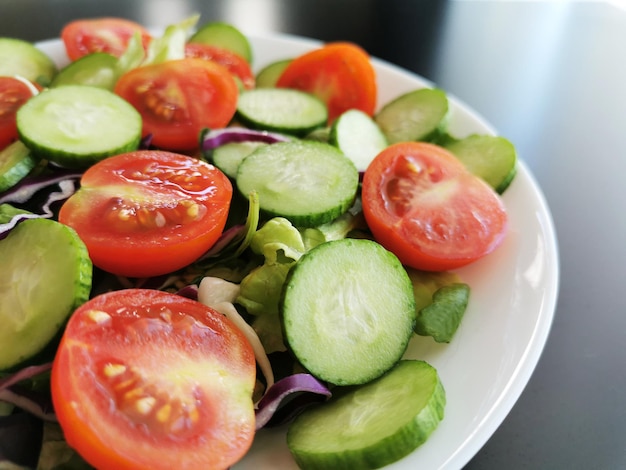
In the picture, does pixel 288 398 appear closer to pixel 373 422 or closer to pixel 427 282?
pixel 373 422

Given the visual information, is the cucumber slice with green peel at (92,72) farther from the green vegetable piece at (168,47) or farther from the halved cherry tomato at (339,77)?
the halved cherry tomato at (339,77)

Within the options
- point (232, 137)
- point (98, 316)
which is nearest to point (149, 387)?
point (98, 316)

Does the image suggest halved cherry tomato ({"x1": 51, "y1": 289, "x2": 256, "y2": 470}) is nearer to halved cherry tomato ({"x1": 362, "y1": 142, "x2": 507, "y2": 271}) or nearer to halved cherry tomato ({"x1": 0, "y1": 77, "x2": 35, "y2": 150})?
halved cherry tomato ({"x1": 362, "y1": 142, "x2": 507, "y2": 271})

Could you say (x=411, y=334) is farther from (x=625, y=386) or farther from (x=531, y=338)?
(x=625, y=386)

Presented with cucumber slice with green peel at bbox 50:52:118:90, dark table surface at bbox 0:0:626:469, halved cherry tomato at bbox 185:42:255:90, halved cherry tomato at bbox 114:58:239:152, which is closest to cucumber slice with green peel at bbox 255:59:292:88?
halved cherry tomato at bbox 185:42:255:90

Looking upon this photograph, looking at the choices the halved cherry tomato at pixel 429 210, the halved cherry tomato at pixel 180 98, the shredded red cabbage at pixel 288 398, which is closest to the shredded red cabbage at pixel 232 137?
the halved cherry tomato at pixel 180 98

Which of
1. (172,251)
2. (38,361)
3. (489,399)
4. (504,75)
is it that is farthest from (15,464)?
(504,75)
